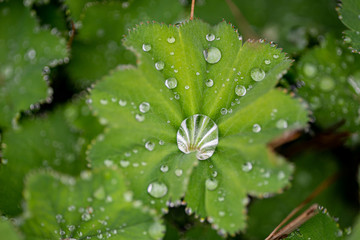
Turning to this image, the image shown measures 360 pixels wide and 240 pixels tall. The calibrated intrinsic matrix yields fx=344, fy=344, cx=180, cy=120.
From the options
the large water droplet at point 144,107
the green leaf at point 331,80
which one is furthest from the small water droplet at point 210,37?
the green leaf at point 331,80

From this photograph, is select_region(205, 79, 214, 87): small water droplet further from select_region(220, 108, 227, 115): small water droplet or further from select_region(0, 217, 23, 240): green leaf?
select_region(0, 217, 23, 240): green leaf

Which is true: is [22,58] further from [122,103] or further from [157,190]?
A: [157,190]

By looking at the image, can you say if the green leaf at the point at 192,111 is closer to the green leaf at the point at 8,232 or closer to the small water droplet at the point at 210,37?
the small water droplet at the point at 210,37

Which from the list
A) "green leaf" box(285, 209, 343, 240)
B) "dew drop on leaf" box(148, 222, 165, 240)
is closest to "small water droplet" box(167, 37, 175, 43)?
"dew drop on leaf" box(148, 222, 165, 240)

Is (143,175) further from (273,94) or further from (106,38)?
(106,38)

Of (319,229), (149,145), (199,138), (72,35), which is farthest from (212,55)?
(72,35)

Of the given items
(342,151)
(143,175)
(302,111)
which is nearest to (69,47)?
(143,175)
